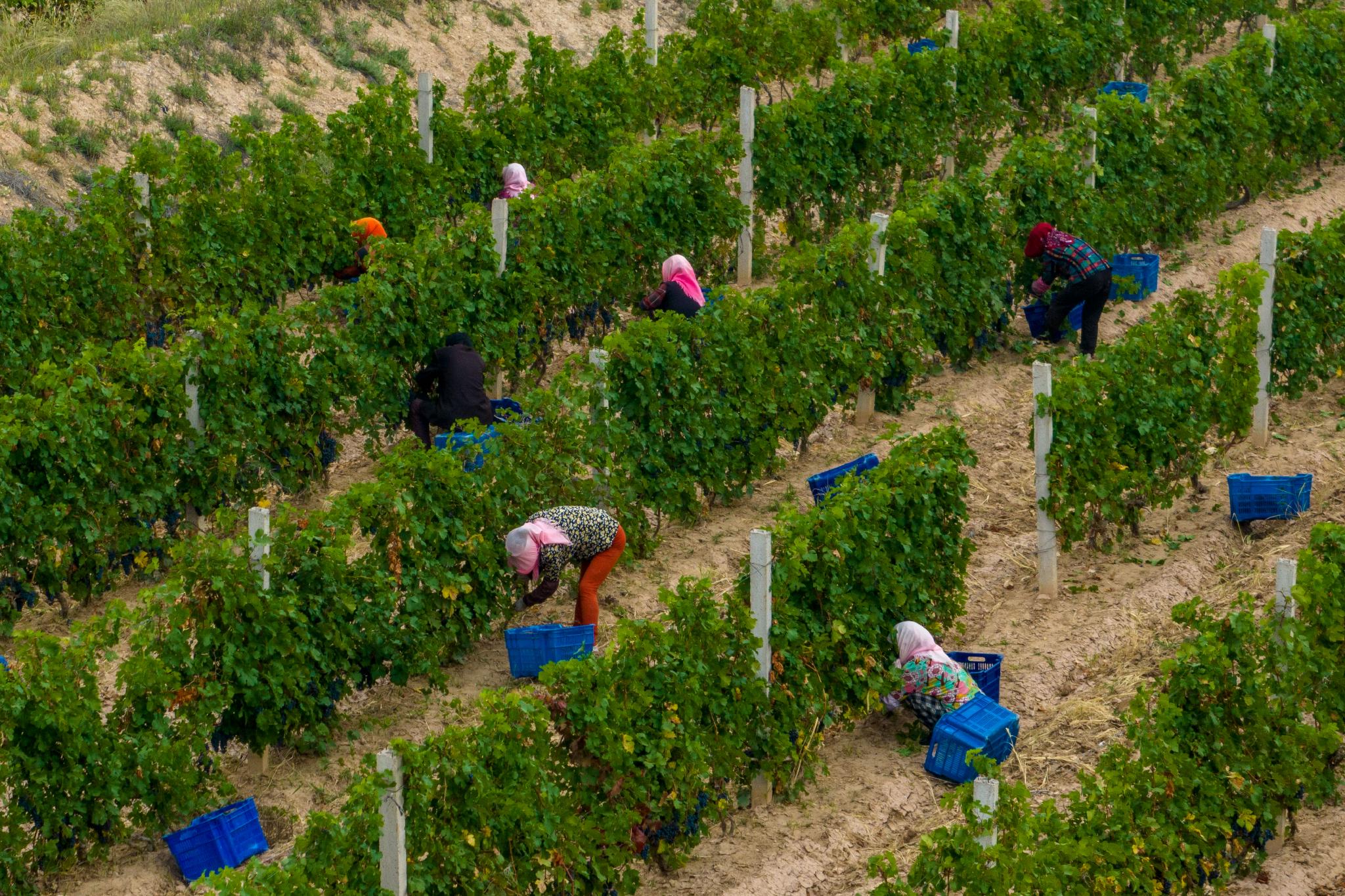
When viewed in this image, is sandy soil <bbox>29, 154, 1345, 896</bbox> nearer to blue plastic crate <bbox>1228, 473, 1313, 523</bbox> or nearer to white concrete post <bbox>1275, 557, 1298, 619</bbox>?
blue plastic crate <bbox>1228, 473, 1313, 523</bbox>

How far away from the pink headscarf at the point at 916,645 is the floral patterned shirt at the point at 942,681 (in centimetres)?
3

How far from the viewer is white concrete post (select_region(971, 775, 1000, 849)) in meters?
6.66

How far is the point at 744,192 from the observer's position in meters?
14.4

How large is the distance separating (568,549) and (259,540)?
1704 millimetres

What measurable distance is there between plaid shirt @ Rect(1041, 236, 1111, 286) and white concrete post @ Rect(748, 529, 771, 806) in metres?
5.48

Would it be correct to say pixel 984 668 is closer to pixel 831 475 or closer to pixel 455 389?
pixel 831 475

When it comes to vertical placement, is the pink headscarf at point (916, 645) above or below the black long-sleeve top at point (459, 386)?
below

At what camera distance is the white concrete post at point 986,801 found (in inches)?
262

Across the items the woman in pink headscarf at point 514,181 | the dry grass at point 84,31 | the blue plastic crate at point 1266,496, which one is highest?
the dry grass at point 84,31

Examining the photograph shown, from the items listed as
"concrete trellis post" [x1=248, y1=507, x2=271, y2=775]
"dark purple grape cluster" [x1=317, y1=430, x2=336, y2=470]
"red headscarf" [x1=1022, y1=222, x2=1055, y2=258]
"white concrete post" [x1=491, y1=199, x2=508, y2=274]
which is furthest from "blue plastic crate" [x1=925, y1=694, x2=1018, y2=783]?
"red headscarf" [x1=1022, y1=222, x2=1055, y2=258]

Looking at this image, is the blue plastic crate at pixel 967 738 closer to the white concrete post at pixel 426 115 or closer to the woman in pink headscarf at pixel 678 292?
the woman in pink headscarf at pixel 678 292

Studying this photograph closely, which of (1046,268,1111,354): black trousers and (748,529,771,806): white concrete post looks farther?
(1046,268,1111,354): black trousers

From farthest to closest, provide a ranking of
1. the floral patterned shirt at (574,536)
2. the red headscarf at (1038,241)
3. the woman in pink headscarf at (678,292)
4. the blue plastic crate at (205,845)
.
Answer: the red headscarf at (1038,241), the woman in pink headscarf at (678,292), the floral patterned shirt at (574,536), the blue plastic crate at (205,845)

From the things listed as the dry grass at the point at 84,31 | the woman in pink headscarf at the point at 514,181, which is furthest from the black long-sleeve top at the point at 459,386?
the dry grass at the point at 84,31
